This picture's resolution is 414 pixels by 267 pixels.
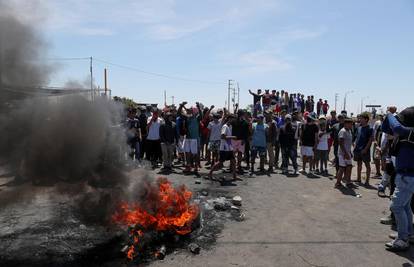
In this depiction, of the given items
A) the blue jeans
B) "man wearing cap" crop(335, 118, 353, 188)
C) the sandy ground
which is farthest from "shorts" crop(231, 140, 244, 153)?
the blue jeans

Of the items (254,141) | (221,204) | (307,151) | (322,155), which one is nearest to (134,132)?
(254,141)

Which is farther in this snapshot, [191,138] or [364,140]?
[191,138]

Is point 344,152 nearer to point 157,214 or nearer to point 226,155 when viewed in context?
point 226,155

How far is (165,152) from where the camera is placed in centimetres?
1249

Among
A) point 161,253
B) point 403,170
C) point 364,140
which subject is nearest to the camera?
point 161,253

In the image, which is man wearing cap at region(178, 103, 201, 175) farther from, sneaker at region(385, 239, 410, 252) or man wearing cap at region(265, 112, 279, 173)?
sneaker at region(385, 239, 410, 252)

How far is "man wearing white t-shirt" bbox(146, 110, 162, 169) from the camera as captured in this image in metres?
12.8

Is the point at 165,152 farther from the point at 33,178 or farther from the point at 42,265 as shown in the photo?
the point at 42,265

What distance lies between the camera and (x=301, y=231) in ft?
21.5

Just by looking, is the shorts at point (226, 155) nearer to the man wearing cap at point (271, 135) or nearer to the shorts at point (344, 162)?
the man wearing cap at point (271, 135)

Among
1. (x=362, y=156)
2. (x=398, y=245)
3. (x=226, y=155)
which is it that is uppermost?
(x=362, y=156)

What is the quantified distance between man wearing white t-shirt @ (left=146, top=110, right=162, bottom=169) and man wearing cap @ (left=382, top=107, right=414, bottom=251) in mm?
8532

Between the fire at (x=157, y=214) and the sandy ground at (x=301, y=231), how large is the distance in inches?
22.9

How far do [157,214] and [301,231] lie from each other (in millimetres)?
2667
